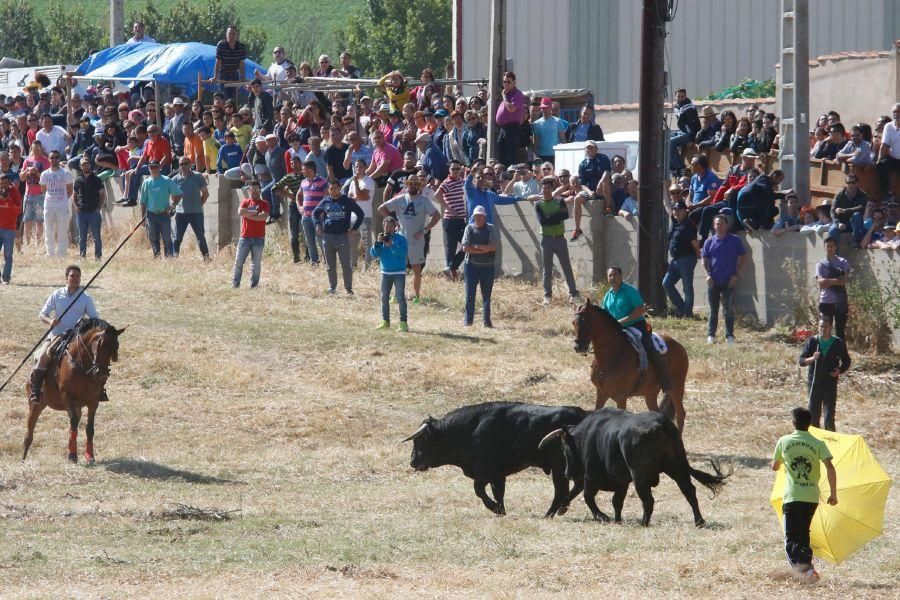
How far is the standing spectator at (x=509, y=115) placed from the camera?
2583cm

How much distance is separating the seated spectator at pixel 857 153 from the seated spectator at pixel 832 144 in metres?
0.78

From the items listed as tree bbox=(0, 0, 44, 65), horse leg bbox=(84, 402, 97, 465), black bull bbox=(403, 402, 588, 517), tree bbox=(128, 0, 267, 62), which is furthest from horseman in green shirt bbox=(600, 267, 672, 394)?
tree bbox=(0, 0, 44, 65)

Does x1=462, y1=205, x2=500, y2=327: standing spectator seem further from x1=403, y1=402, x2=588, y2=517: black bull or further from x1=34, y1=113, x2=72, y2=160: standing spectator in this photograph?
x1=34, y1=113, x2=72, y2=160: standing spectator

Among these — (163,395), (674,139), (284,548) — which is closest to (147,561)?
(284,548)

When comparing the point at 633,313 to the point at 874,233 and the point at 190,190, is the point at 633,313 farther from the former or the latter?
the point at 190,190

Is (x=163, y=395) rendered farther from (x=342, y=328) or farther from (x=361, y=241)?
(x=361, y=241)

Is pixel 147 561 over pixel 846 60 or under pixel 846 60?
under

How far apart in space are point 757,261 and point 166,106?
1502 cm

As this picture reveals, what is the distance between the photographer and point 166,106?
32469mm

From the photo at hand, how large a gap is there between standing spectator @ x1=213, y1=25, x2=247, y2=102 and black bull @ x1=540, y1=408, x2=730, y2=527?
2147 cm

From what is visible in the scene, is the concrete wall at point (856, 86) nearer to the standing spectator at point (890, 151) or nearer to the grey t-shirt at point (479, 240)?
the standing spectator at point (890, 151)

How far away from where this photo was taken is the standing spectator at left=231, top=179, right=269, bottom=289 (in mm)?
25234

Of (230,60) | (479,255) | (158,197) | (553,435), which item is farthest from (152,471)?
(230,60)

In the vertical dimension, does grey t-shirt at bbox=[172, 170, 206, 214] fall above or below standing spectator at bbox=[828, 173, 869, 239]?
above
